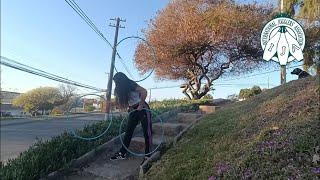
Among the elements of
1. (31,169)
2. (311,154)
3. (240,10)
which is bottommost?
(31,169)

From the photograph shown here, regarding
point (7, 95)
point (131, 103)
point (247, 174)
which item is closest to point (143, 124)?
point (131, 103)

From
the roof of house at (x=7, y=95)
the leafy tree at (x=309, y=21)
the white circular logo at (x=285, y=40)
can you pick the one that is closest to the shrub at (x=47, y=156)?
the white circular logo at (x=285, y=40)

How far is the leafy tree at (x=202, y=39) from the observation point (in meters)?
20.5

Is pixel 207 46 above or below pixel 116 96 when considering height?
above

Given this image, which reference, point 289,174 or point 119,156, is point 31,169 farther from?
point 289,174

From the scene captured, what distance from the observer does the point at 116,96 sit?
6879mm

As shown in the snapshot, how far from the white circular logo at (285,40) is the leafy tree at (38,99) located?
63930 mm

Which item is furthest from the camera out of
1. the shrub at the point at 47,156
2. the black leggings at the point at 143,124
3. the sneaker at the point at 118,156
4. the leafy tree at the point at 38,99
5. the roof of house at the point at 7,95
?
the leafy tree at the point at 38,99

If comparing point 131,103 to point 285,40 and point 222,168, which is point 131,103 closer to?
point 222,168

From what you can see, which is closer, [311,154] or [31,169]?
[311,154]

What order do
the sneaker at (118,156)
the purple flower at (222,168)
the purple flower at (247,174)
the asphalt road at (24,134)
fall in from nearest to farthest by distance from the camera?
the purple flower at (247,174), the purple flower at (222,168), the sneaker at (118,156), the asphalt road at (24,134)

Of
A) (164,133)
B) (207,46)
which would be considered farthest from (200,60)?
(164,133)

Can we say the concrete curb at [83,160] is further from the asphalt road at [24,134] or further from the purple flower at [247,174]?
the purple flower at [247,174]

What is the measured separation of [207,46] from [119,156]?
1543 centimetres
